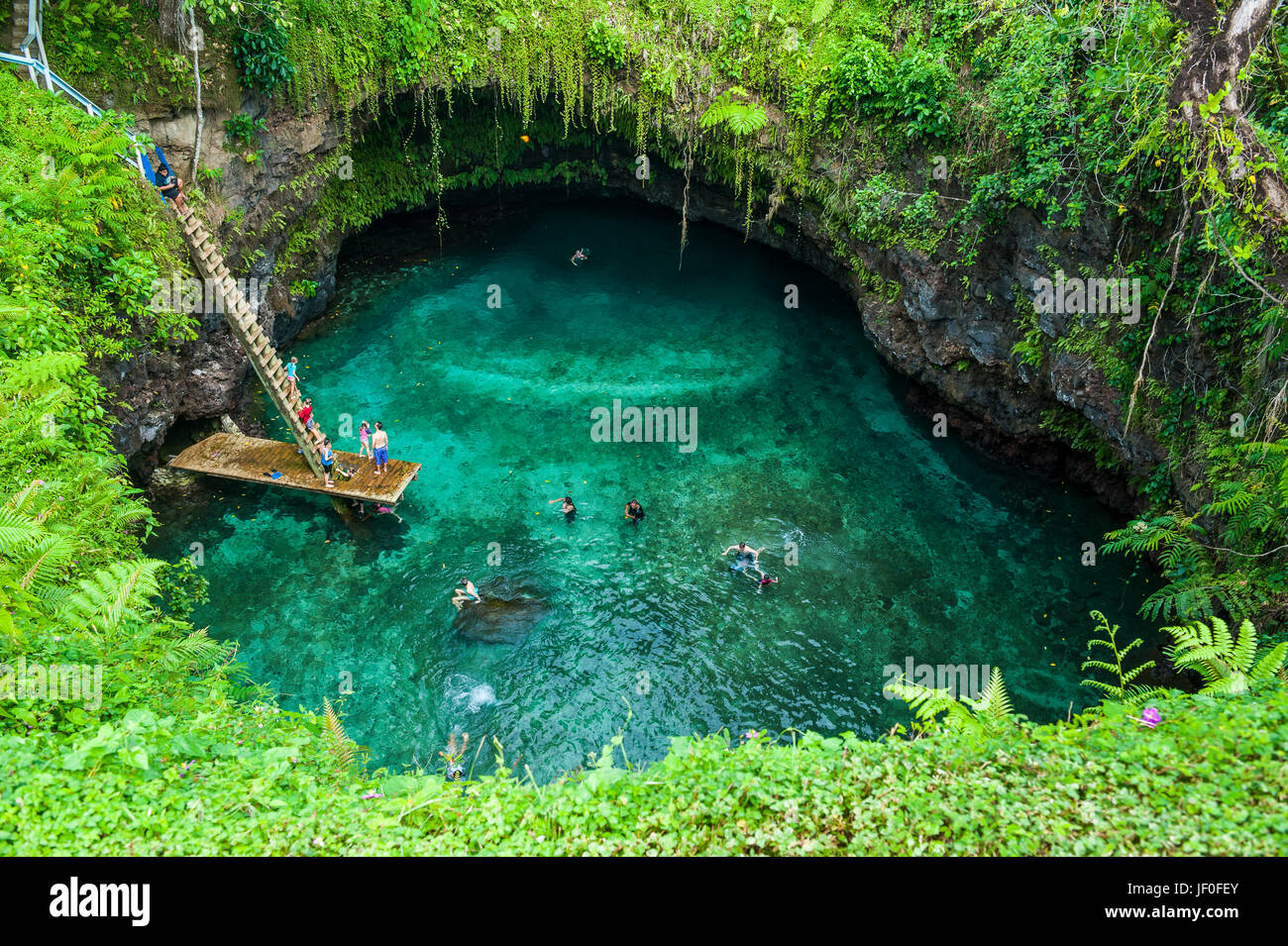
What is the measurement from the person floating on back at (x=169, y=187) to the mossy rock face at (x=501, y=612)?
27.8 feet

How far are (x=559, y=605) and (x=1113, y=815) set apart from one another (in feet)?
28.8

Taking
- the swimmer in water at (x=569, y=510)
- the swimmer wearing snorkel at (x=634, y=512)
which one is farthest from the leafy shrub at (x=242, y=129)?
the swimmer wearing snorkel at (x=634, y=512)

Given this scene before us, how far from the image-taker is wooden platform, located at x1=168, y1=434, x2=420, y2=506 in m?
13.2

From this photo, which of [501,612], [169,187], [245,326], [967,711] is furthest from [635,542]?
[169,187]

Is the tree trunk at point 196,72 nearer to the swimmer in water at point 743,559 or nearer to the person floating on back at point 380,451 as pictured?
the person floating on back at point 380,451

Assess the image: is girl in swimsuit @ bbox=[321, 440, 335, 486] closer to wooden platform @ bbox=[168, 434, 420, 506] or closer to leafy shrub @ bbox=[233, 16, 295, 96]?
wooden platform @ bbox=[168, 434, 420, 506]

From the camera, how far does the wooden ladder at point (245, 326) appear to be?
487 inches

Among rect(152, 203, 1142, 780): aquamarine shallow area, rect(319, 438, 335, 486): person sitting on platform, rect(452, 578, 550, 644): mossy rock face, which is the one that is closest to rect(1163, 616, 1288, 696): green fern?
rect(152, 203, 1142, 780): aquamarine shallow area

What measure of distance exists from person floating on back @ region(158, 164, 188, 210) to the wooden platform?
4.44 metres

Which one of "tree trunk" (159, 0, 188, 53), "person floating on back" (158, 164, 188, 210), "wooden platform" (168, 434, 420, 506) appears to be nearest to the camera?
"person floating on back" (158, 164, 188, 210)

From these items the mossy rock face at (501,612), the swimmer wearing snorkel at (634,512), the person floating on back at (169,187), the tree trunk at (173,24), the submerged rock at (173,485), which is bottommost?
the mossy rock face at (501,612)

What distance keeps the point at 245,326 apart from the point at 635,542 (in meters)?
8.04

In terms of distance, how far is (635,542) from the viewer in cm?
1361

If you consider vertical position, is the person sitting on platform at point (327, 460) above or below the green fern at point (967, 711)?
above
